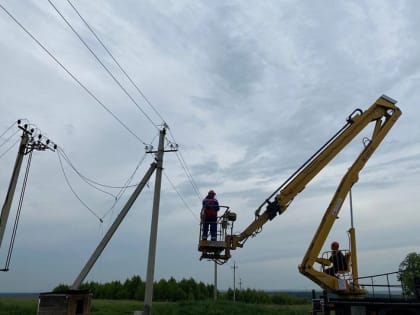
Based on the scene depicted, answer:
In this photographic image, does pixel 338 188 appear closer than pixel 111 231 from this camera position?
Yes

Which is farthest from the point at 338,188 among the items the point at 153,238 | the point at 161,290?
the point at 161,290

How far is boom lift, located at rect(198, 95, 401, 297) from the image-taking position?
12.8 metres

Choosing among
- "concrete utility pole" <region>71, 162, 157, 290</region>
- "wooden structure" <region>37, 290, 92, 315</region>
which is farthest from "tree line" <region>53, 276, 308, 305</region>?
"wooden structure" <region>37, 290, 92, 315</region>

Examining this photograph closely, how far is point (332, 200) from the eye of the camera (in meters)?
13.8

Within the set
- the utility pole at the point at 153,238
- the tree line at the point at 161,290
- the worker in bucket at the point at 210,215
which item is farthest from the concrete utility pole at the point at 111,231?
the tree line at the point at 161,290

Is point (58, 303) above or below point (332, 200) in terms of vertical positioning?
below

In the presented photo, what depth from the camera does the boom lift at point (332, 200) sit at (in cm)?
1278

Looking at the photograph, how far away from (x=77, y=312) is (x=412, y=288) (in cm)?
1107

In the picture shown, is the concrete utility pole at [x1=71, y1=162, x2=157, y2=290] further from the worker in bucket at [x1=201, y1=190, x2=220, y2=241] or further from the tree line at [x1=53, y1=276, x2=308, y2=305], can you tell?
the tree line at [x1=53, y1=276, x2=308, y2=305]

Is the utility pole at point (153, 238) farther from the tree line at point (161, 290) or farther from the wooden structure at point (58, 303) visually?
the tree line at point (161, 290)

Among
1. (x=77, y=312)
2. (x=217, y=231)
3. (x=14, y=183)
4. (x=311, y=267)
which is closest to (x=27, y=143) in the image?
(x=14, y=183)

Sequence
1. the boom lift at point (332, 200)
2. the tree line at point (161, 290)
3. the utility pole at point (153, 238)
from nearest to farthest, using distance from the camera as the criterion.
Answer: the boom lift at point (332, 200), the utility pole at point (153, 238), the tree line at point (161, 290)

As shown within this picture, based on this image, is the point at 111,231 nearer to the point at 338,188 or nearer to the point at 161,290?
the point at 338,188

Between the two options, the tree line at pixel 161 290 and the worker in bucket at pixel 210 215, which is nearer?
the worker in bucket at pixel 210 215
